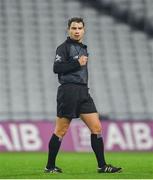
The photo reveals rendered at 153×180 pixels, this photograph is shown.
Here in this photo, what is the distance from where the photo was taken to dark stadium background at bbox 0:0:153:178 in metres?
18.3

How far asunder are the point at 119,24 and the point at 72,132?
19.7ft

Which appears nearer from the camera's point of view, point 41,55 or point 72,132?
point 72,132

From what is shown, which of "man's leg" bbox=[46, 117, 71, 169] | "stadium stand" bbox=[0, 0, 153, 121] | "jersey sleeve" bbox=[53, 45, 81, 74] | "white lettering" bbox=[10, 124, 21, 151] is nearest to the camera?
"jersey sleeve" bbox=[53, 45, 81, 74]

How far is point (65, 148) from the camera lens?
18172 millimetres

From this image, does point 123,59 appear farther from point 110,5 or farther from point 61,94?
point 61,94

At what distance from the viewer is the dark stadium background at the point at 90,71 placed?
1830 cm

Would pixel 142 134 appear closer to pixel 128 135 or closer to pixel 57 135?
pixel 128 135

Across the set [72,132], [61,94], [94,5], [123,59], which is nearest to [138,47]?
[123,59]

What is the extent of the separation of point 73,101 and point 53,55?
43.7 ft

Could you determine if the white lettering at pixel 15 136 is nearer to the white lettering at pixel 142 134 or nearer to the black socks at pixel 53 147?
the white lettering at pixel 142 134

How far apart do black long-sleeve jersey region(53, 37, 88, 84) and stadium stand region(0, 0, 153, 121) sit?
1063 cm

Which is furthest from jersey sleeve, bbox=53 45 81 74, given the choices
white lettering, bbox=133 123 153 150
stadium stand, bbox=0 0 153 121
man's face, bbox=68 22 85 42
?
stadium stand, bbox=0 0 153 121

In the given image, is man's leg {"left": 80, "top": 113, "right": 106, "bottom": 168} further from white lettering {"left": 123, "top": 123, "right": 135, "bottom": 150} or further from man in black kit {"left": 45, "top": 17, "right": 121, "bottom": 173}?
white lettering {"left": 123, "top": 123, "right": 135, "bottom": 150}

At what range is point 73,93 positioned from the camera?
885cm
